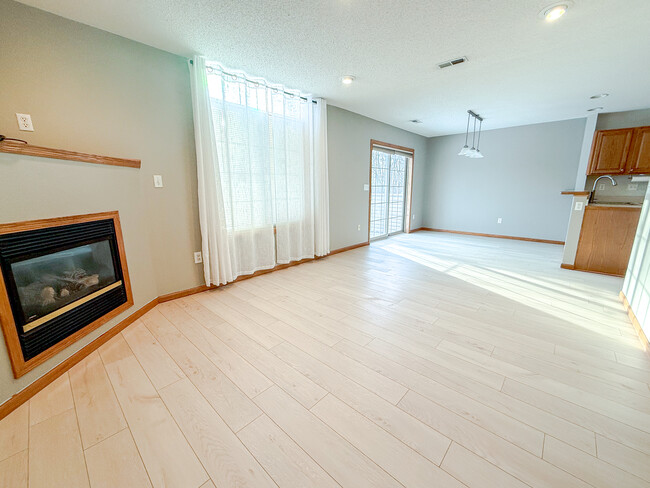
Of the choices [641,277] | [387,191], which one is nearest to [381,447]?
[641,277]

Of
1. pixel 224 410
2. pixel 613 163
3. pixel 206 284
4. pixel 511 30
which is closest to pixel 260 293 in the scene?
pixel 206 284

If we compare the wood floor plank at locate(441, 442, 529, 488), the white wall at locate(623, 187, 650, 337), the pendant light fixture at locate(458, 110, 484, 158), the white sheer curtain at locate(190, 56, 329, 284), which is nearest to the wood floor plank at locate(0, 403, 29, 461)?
the white sheer curtain at locate(190, 56, 329, 284)

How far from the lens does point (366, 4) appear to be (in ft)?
5.76

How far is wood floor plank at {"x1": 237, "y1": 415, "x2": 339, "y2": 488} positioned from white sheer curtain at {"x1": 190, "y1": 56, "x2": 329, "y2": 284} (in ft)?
6.50

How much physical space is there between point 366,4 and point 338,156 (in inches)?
101

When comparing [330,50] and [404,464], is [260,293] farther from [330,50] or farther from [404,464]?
[330,50]

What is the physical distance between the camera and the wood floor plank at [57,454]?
1018mm

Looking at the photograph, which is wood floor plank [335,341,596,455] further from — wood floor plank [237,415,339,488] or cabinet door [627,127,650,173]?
cabinet door [627,127,650,173]

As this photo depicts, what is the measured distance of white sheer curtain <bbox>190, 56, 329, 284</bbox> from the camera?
2.68 m

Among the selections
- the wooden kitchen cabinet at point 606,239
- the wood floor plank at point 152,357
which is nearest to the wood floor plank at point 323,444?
the wood floor plank at point 152,357

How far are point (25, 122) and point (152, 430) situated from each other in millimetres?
2241

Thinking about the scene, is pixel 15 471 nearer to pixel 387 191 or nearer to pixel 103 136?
pixel 103 136

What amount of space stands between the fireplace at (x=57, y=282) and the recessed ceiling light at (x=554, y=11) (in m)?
3.65

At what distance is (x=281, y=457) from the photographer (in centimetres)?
111
